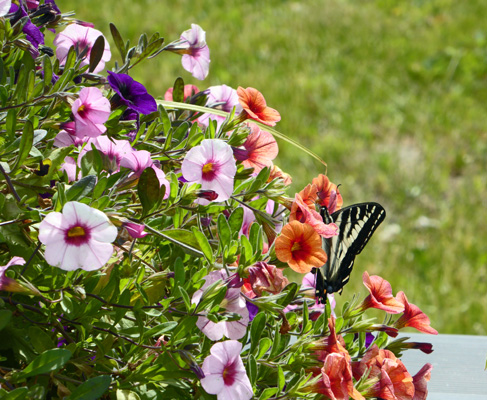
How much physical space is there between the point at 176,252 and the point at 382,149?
3.04 metres

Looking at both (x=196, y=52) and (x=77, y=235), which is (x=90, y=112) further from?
(x=196, y=52)

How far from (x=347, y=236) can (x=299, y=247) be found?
0.22 meters

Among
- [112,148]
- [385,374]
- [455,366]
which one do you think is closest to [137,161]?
[112,148]

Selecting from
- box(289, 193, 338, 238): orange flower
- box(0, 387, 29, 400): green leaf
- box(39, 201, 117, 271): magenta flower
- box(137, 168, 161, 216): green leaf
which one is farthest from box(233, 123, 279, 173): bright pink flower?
box(0, 387, 29, 400): green leaf

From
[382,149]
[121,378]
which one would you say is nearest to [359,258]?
[382,149]

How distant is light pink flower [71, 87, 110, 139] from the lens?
0.76 m

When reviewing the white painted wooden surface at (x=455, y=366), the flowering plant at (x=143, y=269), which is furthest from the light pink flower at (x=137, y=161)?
the white painted wooden surface at (x=455, y=366)

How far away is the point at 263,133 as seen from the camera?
938mm

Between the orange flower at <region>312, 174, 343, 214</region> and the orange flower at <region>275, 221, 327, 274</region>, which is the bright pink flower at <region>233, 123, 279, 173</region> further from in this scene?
the orange flower at <region>275, 221, 327, 274</region>

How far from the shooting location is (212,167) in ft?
2.52

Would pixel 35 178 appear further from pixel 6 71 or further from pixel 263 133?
pixel 263 133

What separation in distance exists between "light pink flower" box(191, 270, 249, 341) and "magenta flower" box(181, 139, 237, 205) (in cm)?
10

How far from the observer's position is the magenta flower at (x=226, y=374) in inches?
27.2

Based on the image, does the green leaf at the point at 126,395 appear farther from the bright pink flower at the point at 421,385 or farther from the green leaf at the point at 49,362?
the bright pink flower at the point at 421,385
